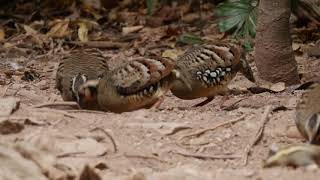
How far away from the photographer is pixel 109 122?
4.82 m

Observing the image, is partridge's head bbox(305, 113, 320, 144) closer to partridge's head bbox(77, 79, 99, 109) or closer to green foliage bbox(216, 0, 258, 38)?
partridge's head bbox(77, 79, 99, 109)

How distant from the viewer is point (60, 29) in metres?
9.79

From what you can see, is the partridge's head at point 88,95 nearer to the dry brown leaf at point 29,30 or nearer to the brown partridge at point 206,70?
the brown partridge at point 206,70

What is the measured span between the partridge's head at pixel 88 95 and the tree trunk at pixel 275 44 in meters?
1.86

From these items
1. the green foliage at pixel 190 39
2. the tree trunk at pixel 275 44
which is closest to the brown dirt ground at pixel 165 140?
the tree trunk at pixel 275 44

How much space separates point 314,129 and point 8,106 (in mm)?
1902

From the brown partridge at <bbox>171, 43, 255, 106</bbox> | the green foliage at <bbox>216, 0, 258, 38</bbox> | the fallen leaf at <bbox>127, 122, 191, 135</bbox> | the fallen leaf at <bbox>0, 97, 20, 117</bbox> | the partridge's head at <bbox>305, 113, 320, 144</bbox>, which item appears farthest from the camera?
the green foliage at <bbox>216, 0, 258, 38</bbox>

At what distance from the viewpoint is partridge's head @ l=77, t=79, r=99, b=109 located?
17.5 ft

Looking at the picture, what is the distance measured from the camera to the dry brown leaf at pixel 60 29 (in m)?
9.62

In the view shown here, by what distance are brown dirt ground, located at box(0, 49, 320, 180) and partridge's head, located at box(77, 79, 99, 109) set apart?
0.82 ft

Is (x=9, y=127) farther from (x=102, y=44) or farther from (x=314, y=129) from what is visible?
(x=102, y=44)

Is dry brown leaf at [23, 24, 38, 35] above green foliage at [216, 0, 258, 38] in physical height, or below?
below

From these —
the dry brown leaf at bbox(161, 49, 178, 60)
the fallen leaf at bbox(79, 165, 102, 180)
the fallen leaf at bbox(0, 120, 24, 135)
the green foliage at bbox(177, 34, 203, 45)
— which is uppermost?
the fallen leaf at bbox(79, 165, 102, 180)

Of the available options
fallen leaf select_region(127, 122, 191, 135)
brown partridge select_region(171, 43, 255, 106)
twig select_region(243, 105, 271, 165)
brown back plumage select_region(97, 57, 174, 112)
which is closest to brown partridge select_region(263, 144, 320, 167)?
twig select_region(243, 105, 271, 165)
